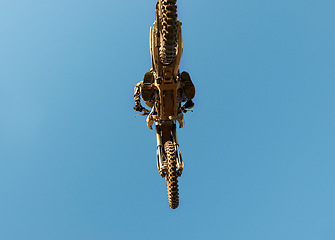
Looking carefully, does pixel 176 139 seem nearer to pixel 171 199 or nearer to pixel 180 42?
pixel 171 199

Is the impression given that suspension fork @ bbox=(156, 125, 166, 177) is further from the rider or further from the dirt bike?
the rider

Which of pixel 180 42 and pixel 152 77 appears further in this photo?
pixel 152 77

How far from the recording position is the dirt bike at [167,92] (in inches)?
266

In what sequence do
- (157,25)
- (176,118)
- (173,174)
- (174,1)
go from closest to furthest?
1. (174,1)
2. (157,25)
3. (173,174)
4. (176,118)

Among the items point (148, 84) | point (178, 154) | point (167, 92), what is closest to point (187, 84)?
point (167, 92)

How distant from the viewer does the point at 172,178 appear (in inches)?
357

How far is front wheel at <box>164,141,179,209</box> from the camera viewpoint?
9.10m

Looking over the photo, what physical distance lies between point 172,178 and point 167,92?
2869 millimetres

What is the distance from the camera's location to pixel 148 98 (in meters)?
9.48

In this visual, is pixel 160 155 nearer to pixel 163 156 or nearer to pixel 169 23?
pixel 163 156

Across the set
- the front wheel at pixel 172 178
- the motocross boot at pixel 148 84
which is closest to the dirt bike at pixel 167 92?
the front wheel at pixel 172 178

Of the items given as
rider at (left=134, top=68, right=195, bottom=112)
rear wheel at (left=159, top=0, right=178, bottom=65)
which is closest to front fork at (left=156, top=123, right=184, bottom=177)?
rider at (left=134, top=68, right=195, bottom=112)

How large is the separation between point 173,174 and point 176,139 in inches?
65.6

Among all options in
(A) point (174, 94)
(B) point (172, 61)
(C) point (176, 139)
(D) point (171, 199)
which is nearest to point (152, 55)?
(B) point (172, 61)
